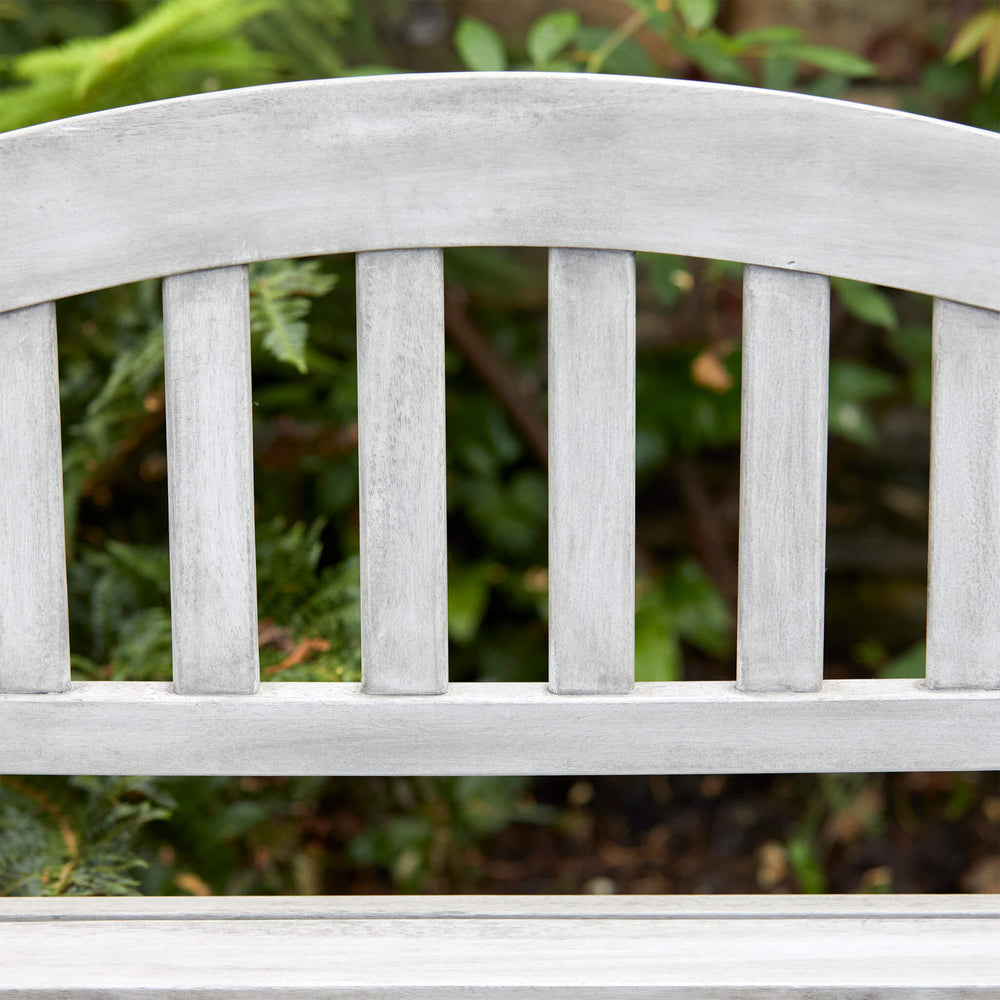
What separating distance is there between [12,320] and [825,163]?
66 cm

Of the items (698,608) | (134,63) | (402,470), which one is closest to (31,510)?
(402,470)

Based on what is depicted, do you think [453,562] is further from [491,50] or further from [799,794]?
[491,50]

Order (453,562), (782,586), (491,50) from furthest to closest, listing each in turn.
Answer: (453,562)
(491,50)
(782,586)

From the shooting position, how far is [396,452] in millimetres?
823

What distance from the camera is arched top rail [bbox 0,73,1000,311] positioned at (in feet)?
2.53

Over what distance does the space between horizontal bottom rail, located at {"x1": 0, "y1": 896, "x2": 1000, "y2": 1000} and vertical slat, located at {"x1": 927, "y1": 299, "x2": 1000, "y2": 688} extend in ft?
0.67

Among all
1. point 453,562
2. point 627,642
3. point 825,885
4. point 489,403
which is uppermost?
point 489,403

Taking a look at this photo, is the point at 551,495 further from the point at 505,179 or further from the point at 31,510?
the point at 31,510

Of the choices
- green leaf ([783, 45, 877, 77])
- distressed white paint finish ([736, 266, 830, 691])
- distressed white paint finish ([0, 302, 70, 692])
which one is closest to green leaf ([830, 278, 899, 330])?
green leaf ([783, 45, 877, 77])

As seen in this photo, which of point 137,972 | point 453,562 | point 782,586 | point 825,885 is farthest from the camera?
point 453,562

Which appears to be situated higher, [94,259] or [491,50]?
[491,50]

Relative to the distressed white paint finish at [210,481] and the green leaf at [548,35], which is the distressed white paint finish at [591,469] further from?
the green leaf at [548,35]

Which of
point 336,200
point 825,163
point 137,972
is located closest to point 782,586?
point 825,163

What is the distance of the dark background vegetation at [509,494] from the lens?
119cm
